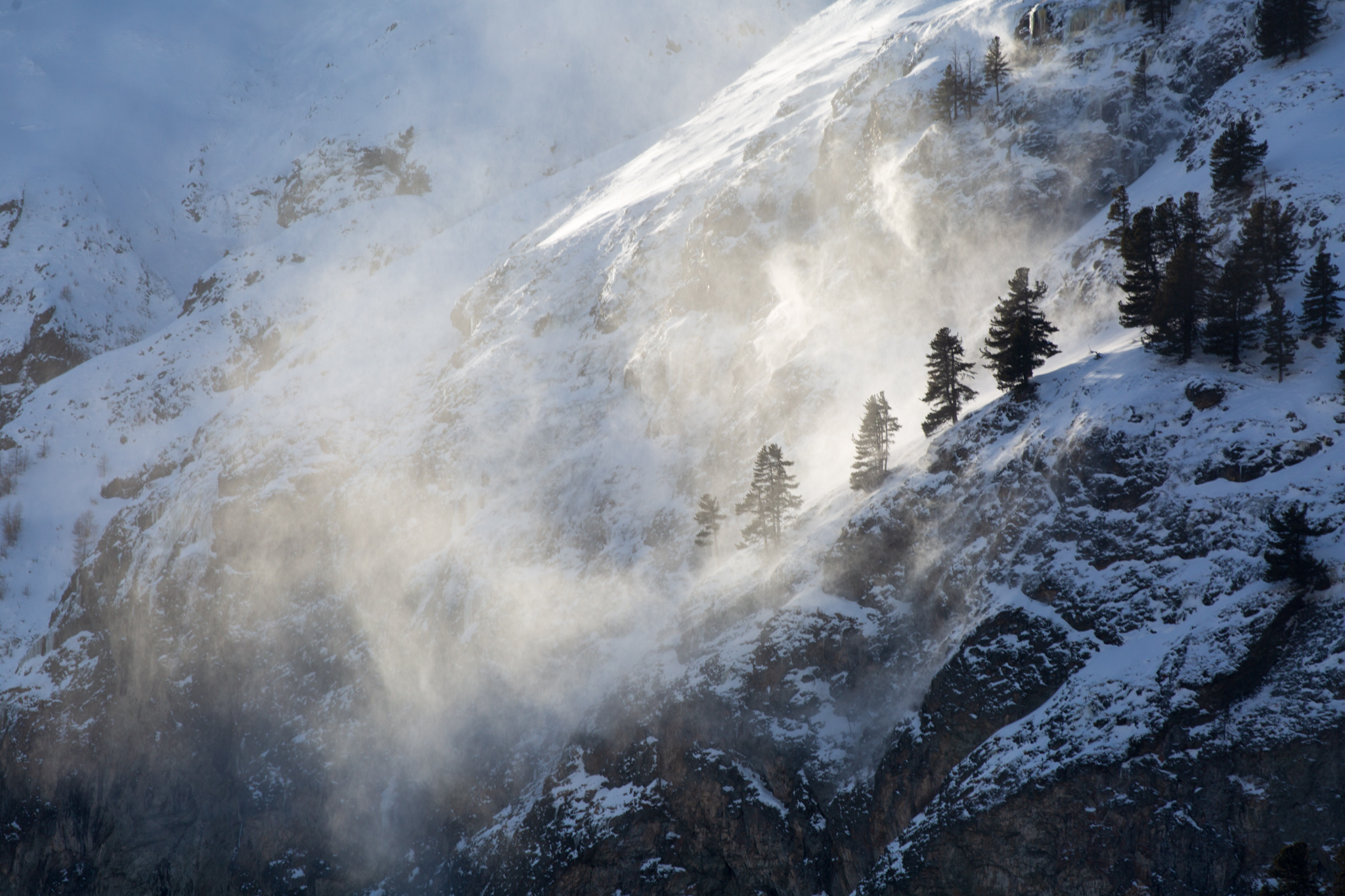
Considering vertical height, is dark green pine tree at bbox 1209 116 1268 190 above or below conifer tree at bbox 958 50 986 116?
below

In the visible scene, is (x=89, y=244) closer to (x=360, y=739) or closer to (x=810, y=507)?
(x=360, y=739)

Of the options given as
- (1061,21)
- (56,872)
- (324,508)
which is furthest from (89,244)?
(1061,21)

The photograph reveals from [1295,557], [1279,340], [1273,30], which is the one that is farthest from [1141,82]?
[1295,557]

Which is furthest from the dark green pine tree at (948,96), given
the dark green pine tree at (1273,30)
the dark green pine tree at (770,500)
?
the dark green pine tree at (770,500)

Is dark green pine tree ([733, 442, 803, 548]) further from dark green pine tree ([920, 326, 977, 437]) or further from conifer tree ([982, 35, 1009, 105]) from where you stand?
conifer tree ([982, 35, 1009, 105])

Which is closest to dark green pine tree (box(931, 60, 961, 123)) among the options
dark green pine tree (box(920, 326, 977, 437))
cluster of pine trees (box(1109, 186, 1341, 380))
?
cluster of pine trees (box(1109, 186, 1341, 380))

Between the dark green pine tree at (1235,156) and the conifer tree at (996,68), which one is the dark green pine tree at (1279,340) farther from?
the conifer tree at (996,68)
